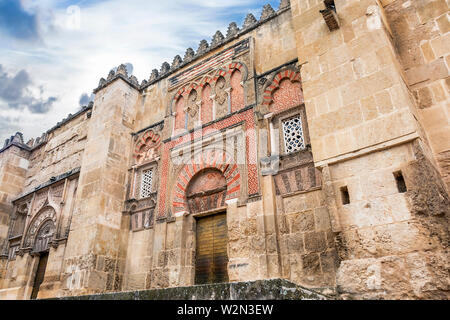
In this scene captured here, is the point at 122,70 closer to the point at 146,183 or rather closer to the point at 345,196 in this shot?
the point at 146,183

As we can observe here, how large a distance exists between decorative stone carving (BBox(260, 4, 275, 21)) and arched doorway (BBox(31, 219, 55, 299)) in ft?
23.4

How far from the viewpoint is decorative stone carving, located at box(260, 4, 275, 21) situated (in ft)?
22.0

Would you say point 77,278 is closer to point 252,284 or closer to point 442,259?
point 252,284

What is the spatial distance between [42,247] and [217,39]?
22.2 ft

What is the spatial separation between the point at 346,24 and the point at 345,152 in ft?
5.36

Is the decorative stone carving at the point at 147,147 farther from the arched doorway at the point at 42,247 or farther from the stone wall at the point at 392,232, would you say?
the stone wall at the point at 392,232

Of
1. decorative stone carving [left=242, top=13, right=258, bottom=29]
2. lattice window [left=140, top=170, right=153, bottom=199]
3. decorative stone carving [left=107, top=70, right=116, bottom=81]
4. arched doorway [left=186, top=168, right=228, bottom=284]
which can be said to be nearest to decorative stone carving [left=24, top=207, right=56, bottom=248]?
lattice window [left=140, top=170, right=153, bottom=199]

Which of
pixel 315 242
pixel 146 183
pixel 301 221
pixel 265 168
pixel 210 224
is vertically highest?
pixel 146 183

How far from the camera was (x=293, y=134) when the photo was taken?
552 cm

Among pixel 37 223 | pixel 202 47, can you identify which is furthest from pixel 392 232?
pixel 37 223

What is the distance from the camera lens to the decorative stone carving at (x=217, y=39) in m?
7.33

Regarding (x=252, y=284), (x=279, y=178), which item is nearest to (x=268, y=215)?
(x=279, y=178)

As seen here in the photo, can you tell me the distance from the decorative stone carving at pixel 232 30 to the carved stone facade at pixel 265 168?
56 millimetres
